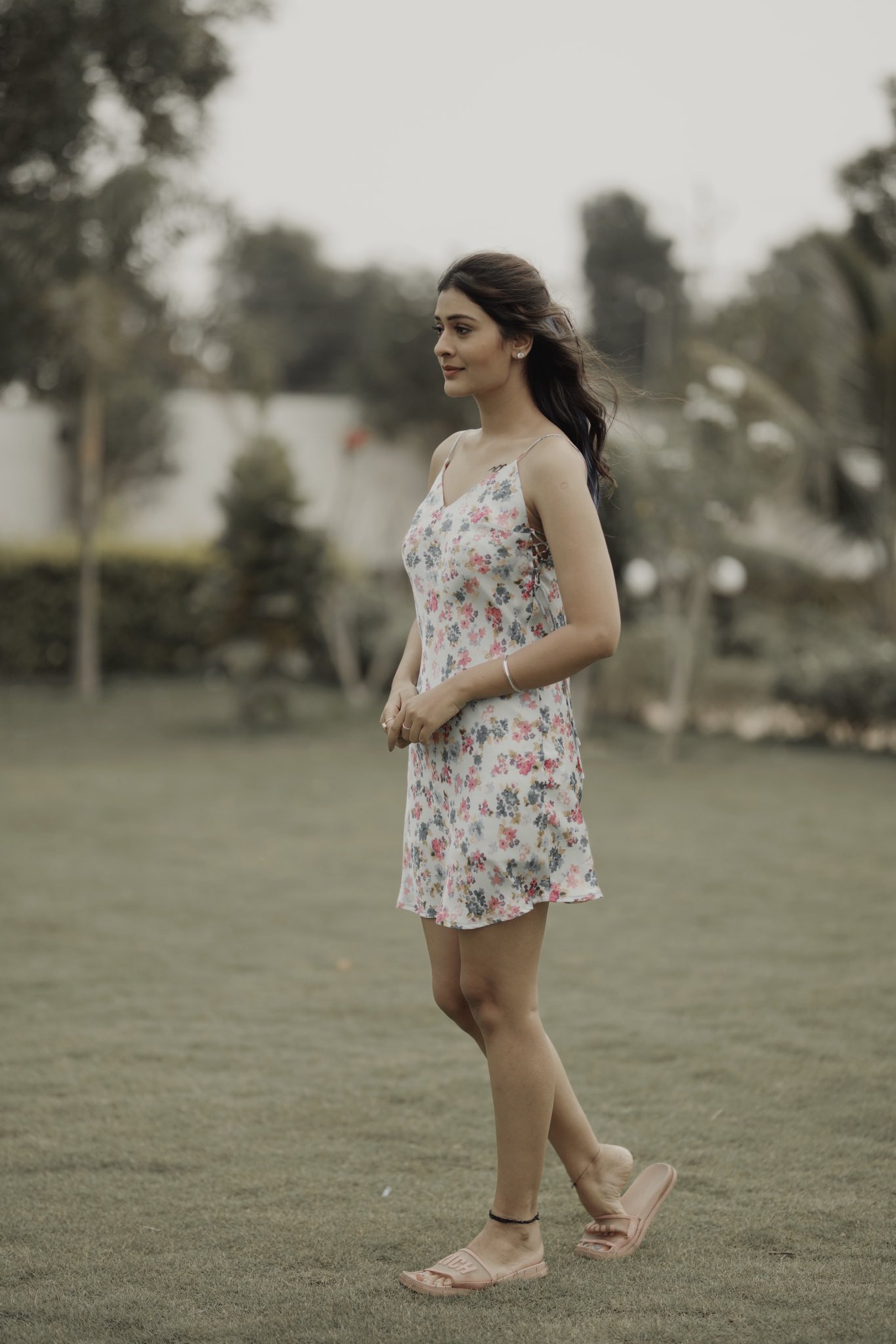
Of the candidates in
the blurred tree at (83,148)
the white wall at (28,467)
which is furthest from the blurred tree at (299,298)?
the blurred tree at (83,148)

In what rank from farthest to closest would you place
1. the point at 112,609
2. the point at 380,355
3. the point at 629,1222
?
the point at 380,355 < the point at 112,609 < the point at 629,1222

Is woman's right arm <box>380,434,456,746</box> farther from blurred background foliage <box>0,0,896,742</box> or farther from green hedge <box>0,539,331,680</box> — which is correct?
green hedge <box>0,539,331,680</box>

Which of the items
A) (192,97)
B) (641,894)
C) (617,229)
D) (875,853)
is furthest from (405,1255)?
(617,229)

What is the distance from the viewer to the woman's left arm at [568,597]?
2520 mm

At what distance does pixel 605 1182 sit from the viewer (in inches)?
113

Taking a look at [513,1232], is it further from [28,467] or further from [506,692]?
[28,467]

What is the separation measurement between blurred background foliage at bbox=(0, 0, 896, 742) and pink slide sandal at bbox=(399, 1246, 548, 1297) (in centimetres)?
679

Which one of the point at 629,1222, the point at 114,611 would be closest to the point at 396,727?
the point at 629,1222

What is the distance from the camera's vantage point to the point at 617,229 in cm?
3400

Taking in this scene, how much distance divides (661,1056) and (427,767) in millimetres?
1842

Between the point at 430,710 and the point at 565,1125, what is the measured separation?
36.7 inches

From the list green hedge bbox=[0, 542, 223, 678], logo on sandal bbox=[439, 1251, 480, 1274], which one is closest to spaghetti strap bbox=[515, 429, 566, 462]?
logo on sandal bbox=[439, 1251, 480, 1274]

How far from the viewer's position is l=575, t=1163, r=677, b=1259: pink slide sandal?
9.37ft

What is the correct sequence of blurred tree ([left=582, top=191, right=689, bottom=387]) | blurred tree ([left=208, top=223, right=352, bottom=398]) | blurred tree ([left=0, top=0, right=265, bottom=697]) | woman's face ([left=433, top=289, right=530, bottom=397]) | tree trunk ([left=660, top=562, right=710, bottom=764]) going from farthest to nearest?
blurred tree ([left=208, top=223, right=352, bottom=398])
blurred tree ([left=582, top=191, right=689, bottom=387])
tree trunk ([left=660, top=562, right=710, bottom=764])
blurred tree ([left=0, top=0, right=265, bottom=697])
woman's face ([left=433, top=289, right=530, bottom=397])
